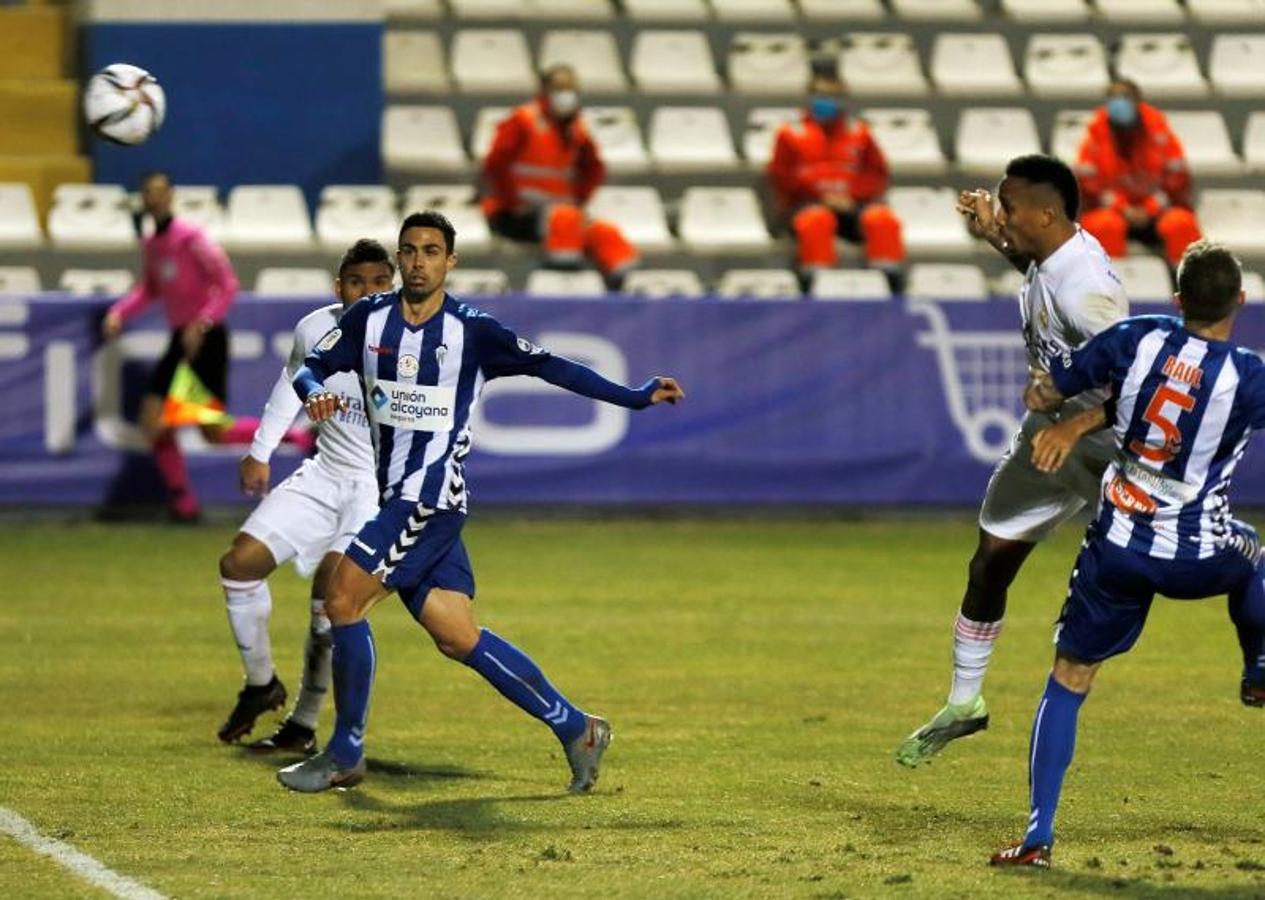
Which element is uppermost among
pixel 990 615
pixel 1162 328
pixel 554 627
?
pixel 1162 328

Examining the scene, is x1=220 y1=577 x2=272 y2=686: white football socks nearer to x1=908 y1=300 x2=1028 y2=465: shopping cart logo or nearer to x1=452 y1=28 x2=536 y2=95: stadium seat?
x1=908 y1=300 x2=1028 y2=465: shopping cart logo

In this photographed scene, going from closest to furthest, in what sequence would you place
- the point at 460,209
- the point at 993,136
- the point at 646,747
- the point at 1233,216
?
1. the point at 646,747
2. the point at 460,209
3. the point at 1233,216
4. the point at 993,136

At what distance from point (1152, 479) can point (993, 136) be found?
1348 centimetres

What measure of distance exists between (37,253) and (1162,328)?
1211 centimetres

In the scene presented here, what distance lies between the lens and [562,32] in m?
19.8

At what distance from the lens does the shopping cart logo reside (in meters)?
15.8

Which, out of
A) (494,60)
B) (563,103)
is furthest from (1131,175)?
(494,60)

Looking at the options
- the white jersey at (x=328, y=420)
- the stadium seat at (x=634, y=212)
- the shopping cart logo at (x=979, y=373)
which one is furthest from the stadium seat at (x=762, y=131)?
the white jersey at (x=328, y=420)

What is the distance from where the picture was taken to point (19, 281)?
16406mm

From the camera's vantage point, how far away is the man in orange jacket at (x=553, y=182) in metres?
17.1

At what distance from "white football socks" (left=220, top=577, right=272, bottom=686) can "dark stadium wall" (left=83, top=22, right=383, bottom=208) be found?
10.7 m

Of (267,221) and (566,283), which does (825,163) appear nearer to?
(566,283)

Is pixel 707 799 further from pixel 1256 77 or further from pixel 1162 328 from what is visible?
pixel 1256 77

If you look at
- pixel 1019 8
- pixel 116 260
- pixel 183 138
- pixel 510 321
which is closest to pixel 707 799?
pixel 510 321
